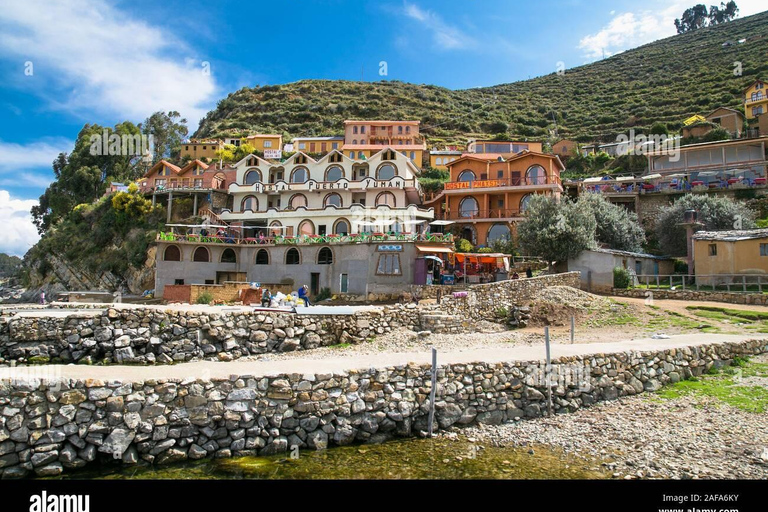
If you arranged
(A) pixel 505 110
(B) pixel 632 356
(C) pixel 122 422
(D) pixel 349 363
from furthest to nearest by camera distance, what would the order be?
1. (A) pixel 505 110
2. (B) pixel 632 356
3. (D) pixel 349 363
4. (C) pixel 122 422

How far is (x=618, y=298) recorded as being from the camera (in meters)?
28.1

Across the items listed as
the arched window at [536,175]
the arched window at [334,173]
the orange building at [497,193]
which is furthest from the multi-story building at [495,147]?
the arched window at [334,173]

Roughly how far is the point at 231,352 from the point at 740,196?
48.1 metres

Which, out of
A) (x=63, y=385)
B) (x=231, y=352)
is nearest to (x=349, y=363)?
(x=63, y=385)

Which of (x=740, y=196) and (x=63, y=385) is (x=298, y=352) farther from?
(x=740, y=196)

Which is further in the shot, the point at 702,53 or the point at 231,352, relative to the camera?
the point at 702,53

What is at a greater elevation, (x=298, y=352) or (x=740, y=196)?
(x=740, y=196)

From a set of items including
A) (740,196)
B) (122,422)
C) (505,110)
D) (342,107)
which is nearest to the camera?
(122,422)

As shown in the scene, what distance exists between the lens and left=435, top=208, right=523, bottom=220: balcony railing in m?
42.9

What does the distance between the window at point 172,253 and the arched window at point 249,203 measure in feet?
31.6

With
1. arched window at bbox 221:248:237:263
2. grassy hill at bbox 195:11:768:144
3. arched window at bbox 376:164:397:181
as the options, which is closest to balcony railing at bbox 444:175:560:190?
arched window at bbox 376:164:397:181

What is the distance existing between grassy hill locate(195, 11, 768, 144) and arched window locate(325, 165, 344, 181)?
38008 millimetres

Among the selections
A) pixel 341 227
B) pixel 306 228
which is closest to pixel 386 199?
pixel 341 227

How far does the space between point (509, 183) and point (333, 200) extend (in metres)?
16.8
